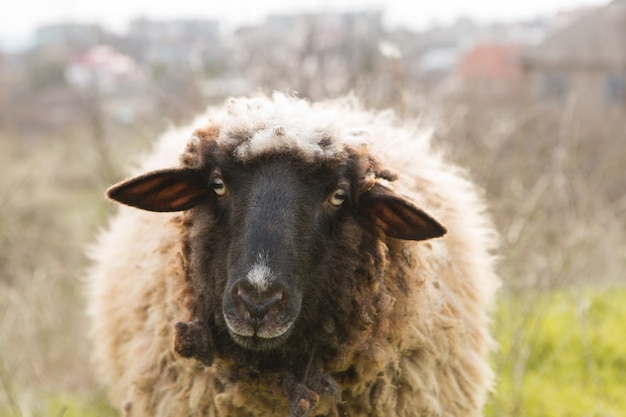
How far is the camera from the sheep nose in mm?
2182

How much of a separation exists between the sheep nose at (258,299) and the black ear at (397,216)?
1.65 ft

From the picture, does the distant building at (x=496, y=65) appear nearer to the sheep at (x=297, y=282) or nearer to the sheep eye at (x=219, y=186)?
the sheep at (x=297, y=282)

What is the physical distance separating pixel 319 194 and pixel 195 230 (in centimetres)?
53

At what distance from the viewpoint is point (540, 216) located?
5.95m

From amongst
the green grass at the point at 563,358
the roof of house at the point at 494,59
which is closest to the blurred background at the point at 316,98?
the green grass at the point at 563,358

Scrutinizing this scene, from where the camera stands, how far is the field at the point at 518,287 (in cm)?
456

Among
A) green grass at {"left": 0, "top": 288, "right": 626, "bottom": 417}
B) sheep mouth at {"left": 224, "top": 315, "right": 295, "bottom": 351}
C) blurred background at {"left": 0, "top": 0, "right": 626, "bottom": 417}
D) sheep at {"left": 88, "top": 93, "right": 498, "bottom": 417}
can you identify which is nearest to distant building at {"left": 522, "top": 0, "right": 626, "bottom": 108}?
blurred background at {"left": 0, "top": 0, "right": 626, "bottom": 417}

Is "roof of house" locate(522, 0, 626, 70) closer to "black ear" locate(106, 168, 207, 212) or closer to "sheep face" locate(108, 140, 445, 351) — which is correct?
"sheep face" locate(108, 140, 445, 351)

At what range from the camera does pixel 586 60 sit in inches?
864

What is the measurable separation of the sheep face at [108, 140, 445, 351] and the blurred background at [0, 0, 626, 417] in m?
1.10

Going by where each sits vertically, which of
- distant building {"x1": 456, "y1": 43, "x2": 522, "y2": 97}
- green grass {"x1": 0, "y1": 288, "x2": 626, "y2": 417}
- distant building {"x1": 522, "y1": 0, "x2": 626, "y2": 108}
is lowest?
green grass {"x1": 0, "y1": 288, "x2": 626, "y2": 417}

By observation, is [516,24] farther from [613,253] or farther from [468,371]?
[468,371]

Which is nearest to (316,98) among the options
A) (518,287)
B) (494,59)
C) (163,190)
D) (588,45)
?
(518,287)

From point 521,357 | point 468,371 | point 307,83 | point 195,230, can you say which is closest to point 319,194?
point 195,230
